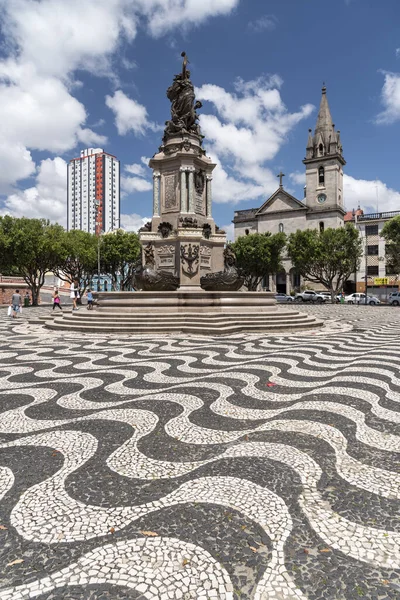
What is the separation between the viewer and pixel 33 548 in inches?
78.9

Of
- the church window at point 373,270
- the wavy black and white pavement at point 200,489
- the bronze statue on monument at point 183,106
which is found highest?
the bronze statue on monument at point 183,106

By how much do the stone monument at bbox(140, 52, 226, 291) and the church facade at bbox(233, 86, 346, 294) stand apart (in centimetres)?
4102

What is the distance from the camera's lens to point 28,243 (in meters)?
29.3

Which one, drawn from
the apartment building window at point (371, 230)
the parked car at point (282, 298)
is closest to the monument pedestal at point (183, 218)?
the parked car at point (282, 298)

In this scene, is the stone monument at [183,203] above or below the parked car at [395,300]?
above

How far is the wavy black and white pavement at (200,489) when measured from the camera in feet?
5.93

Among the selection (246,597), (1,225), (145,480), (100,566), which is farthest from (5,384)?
(1,225)

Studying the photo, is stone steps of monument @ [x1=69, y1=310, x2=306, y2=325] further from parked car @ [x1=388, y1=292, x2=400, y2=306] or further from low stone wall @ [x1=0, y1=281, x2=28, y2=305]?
parked car @ [x1=388, y1=292, x2=400, y2=306]

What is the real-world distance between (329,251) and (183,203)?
3134 centimetres

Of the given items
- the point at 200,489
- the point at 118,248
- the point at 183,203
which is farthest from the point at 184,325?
the point at 118,248

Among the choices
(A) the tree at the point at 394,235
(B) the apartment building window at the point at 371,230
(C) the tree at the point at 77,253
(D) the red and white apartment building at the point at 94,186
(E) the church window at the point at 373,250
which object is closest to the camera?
(C) the tree at the point at 77,253

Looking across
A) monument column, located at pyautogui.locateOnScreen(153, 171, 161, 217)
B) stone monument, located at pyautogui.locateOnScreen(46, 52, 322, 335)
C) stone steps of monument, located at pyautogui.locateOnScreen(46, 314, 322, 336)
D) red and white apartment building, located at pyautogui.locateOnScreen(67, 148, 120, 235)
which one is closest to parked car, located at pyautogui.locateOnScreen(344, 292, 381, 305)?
stone monument, located at pyautogui.locateOnScreen(46, 52, 322, 335)

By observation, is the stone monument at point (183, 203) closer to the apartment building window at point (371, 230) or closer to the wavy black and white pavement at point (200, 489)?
the wavy black and white pavement at point (200, 489)

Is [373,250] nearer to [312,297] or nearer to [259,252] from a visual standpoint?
[312,297]
